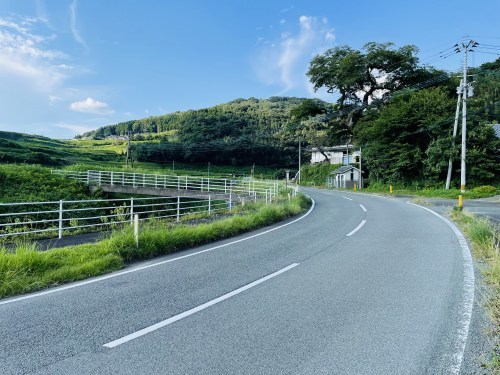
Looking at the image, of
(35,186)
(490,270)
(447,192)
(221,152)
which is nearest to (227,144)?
(221,152)

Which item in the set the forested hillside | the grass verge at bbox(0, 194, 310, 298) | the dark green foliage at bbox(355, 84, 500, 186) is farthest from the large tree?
the grass verge at bbox(0, 194, 310, 298)

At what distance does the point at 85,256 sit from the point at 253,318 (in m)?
4.40

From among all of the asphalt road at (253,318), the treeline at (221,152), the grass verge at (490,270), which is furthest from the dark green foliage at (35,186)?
the treeline at (221,152)

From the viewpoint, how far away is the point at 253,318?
14.2 ft

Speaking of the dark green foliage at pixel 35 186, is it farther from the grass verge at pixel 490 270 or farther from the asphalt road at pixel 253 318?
the grass verge at pixel 490 270

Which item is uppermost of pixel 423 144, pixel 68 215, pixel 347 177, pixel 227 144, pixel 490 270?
pixel 227 144

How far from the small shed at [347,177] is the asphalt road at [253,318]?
44080 millimetres

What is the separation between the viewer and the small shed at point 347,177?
50719 mm

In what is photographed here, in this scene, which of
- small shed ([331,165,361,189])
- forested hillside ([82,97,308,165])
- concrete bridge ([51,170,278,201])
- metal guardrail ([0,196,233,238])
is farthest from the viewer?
forested hillside ([82,97,308,165])

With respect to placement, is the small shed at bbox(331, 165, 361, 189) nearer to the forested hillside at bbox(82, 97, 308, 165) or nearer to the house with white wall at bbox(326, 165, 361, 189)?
the house with white wall at bbox(326, 165, 361, 189)

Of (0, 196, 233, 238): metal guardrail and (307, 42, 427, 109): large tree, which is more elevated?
(307, 42, 427, 109): large tree

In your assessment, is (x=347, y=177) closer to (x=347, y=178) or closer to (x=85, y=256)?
(x=347, y=178)

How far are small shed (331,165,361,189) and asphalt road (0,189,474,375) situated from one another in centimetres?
4408

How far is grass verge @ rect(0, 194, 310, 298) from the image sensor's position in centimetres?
573
